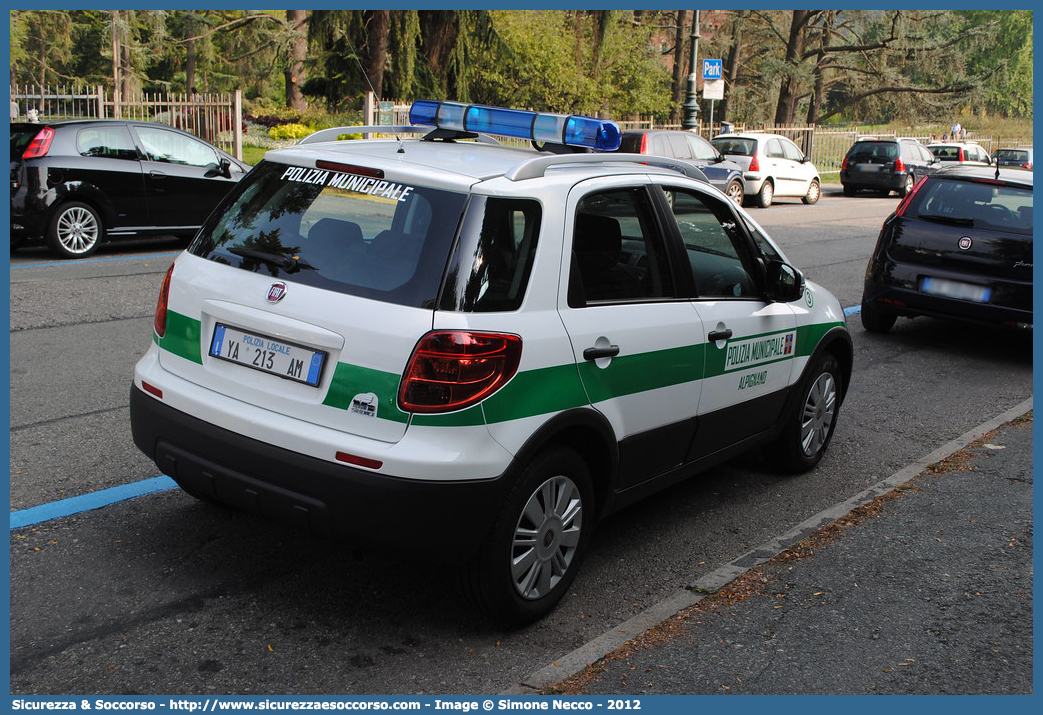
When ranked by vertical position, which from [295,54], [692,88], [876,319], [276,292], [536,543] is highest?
[295,54]

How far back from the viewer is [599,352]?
155 inches

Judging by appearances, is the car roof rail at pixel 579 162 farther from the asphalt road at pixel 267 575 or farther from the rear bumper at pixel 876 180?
the rear bumper at pixel 876 180

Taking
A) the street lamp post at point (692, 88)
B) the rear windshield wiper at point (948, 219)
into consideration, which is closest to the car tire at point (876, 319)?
the rear windshield wiper at point (948, 219)

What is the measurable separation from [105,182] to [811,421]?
9499mm

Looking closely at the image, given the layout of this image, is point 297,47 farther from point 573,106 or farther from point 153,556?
point 153,556

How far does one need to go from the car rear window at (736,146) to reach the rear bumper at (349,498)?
22.0 meters

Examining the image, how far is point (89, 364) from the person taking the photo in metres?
7.25

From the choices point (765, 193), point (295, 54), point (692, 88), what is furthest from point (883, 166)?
point (295, 54)

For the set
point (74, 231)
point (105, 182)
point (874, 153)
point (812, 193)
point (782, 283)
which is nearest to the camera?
point (782, 283)

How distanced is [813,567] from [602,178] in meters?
1.89

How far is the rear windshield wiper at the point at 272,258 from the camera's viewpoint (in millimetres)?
3852

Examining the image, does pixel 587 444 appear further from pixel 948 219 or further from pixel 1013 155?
pixel 1013 155

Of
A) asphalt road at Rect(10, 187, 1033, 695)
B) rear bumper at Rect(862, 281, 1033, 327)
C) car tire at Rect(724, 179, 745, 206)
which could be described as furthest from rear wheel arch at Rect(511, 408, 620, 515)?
car tire at Rect(724, 179, 745, 206)

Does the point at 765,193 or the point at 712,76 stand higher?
the point at 712,76
